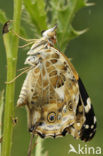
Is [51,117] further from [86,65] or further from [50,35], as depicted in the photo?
[86,65]

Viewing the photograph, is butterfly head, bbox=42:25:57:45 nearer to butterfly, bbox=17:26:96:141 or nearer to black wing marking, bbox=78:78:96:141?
butterfly, bbox=17:26:96:141

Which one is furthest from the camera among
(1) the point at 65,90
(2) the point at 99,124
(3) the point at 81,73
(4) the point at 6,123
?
(3) the point at 81,73

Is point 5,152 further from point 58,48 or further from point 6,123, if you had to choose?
point 58,48

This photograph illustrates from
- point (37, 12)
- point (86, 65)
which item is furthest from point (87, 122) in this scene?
point (86, 65)

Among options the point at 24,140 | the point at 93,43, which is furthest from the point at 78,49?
the point at 24,140

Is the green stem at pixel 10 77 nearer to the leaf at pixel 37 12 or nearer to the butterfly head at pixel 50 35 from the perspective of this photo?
the leaf at pixel 37 12

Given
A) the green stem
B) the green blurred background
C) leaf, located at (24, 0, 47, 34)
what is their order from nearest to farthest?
the green stem < leaf, located at (24, 0, 47, 34) < the green blurred background

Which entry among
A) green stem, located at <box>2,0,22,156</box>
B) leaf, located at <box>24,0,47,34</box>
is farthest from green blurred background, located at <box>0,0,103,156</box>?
green stem, located at <box>2,0,22,156</box>
